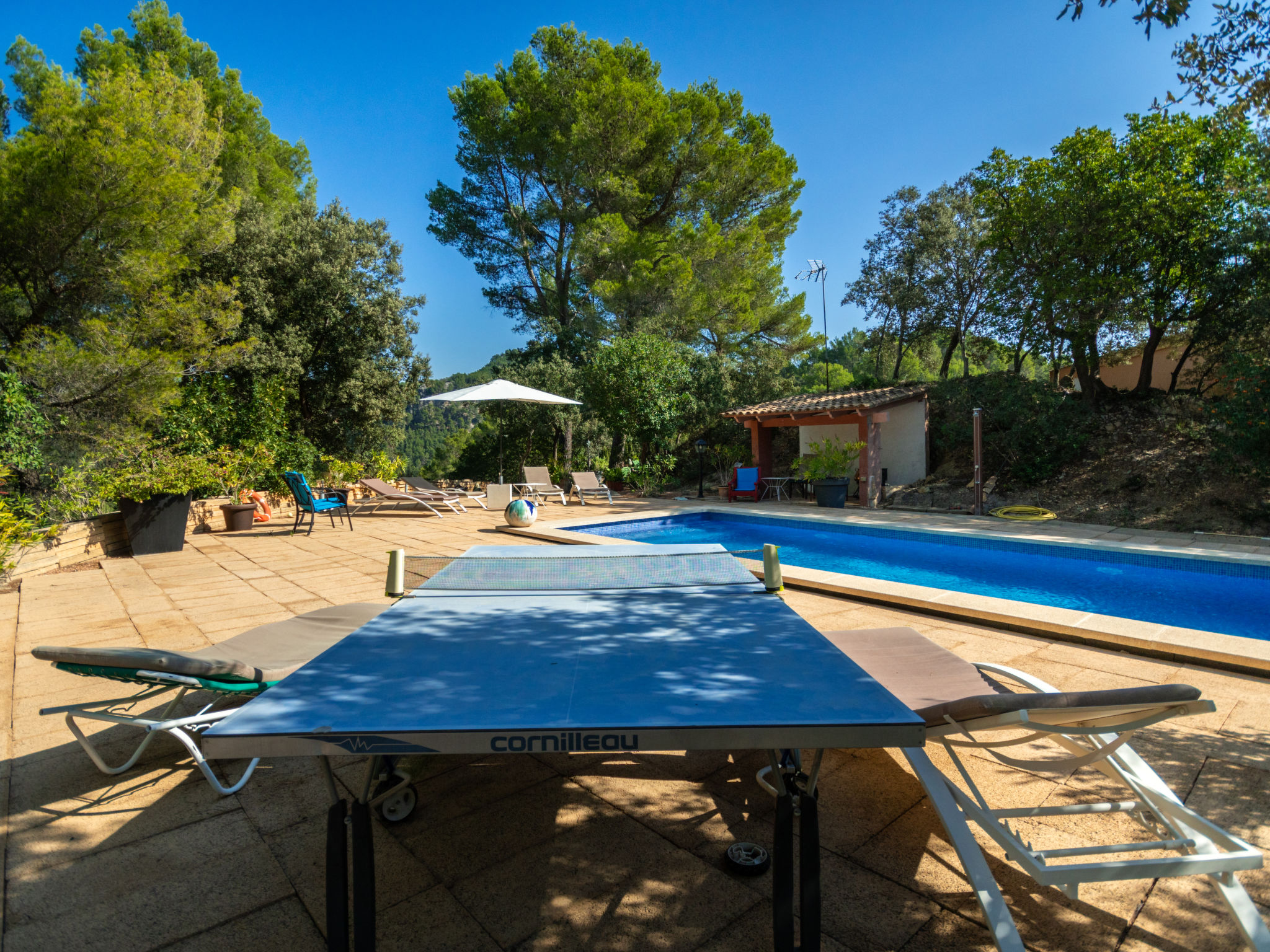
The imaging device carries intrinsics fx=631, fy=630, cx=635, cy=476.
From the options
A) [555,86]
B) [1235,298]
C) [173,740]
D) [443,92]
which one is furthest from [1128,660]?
[443,92]

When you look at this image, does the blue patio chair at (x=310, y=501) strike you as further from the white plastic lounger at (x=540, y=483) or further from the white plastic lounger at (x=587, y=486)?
the white plastic lounger at (x=587, y=486)

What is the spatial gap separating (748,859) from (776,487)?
11.6 meters

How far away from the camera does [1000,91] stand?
383 inches

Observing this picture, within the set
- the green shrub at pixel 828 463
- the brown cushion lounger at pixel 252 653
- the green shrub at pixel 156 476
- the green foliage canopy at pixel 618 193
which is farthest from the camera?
the green foliage canopy at pixel 618 193

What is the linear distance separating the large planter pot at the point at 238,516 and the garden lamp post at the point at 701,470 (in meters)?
7.80

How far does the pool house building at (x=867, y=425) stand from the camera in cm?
1194

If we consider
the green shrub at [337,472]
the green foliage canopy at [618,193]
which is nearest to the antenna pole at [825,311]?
the green foliage canopy at [618,193]

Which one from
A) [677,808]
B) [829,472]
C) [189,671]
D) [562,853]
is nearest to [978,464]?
[829,472]

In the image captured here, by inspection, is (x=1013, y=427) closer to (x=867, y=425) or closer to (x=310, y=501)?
(x=867, y=425)

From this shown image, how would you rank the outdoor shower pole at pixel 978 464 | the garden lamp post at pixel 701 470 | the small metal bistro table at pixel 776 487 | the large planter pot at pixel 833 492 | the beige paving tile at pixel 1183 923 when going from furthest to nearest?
the garden lamp post at pixel 701 470 → the small metal bistro table at pixel 776 487 → the large planter pot at pixel 833 492 → the outdoor shower pole at pixel 978 464 → the beige paving tile at pixel 1183 923

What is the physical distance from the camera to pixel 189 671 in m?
1.99

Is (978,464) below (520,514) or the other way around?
the other way around

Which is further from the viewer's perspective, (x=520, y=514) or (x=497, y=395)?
(x=497, y=395)

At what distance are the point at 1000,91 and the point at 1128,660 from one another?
9.97m
